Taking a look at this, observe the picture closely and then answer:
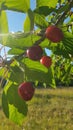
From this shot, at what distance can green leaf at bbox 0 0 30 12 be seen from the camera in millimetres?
1528

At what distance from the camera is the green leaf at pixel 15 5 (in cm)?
153

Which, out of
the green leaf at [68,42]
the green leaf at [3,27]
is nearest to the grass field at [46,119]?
the green leaf at [68,42]

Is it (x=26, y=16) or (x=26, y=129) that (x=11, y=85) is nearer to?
(x=26, y=16)

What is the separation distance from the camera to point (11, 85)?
1709 millimetres

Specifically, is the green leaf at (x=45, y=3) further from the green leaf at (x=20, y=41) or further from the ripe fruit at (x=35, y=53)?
the ripe fruit at (x=35, y=53)

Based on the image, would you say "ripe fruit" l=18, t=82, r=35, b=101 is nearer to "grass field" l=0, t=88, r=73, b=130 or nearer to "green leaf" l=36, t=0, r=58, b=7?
"green leaf" l=36, t=0, r=58, b=7

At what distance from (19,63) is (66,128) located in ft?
48.6

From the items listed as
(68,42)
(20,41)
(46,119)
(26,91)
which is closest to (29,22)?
(20,41)

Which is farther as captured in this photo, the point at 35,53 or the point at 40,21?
the point at 40,21

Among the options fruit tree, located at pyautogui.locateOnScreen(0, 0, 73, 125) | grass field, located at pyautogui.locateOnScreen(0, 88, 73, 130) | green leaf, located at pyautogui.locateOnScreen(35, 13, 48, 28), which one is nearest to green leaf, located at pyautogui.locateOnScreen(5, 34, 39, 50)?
fruit tree, located at pyautogui.locateOnScreen(0, 0, 73, 125)

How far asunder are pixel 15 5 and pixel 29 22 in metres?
0.09

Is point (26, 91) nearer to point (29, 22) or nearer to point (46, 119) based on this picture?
point (29, 22)

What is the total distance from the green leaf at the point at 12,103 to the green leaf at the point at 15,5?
1.20 ft

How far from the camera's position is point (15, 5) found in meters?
1.54
